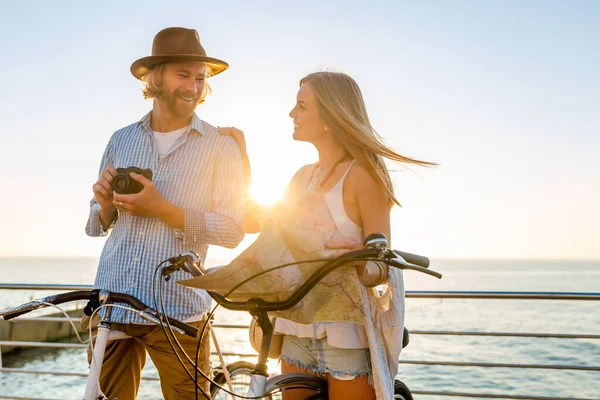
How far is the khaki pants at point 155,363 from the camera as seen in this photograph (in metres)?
1.98

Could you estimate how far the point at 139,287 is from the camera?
6.60 feet

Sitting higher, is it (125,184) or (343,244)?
(125,184)

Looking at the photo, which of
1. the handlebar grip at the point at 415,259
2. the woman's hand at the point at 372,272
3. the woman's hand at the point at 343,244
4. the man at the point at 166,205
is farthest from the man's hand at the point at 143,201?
the handlebar grip at the point at 415,259

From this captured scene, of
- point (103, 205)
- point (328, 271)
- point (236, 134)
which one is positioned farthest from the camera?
A: point (236, 134)

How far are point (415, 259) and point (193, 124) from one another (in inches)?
45.1

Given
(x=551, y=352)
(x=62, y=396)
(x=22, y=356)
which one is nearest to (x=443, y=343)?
(x=551, y=352)

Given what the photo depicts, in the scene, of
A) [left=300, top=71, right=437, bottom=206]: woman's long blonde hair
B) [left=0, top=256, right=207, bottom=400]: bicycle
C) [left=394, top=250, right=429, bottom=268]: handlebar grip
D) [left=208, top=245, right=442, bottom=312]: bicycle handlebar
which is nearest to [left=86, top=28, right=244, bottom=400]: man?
[left=0, top=256, right=207, bottom=400]: bicycle

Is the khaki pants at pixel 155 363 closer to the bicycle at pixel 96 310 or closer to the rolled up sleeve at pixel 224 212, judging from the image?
the bicycle at pixel 96 310

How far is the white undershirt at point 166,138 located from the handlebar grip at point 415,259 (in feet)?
3.76

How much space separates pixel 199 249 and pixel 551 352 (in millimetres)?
24529

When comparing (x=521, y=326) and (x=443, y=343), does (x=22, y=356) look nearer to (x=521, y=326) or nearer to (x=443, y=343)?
(x=443, y=343)

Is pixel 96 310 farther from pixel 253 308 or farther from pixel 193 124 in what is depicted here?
pixel 193 124

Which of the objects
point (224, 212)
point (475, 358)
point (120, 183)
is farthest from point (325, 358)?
point (475, 358)

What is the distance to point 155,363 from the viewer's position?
1998 millimetres
